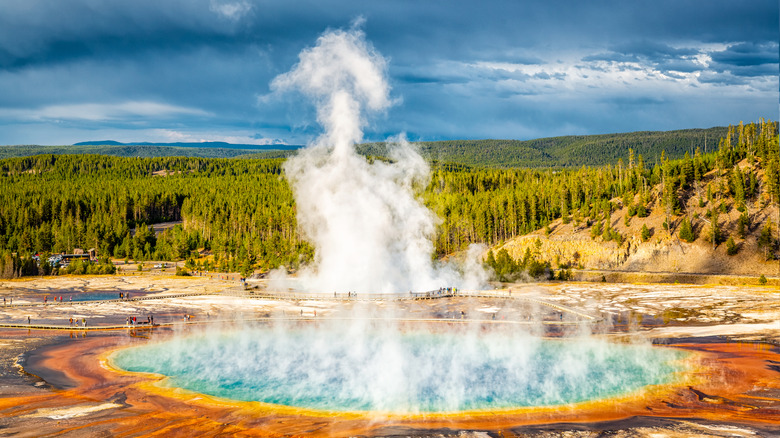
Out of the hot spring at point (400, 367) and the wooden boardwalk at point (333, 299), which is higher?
the wooden boardwalk at point (333, 299)

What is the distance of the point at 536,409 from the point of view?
2733 cm

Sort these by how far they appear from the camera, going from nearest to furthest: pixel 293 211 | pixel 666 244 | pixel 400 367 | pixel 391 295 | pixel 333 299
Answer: pixel 400 367
pixel 333 299
pixel 391 295
pixel 666 244
pixel 293 211

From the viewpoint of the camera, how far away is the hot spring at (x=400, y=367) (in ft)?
96.4

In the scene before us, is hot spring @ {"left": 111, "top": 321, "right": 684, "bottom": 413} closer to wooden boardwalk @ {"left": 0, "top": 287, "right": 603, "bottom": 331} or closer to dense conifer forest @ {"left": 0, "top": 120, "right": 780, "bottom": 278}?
wooden boardwalk @ {"left": 0, "top": 287, "right": 603, "bottom": 331}

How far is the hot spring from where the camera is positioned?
29.4 meters

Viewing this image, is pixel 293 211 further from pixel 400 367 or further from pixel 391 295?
pixel 400 367

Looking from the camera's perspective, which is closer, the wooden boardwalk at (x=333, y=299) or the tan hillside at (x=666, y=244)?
the wooden boardwalk at (x=333, y=299)

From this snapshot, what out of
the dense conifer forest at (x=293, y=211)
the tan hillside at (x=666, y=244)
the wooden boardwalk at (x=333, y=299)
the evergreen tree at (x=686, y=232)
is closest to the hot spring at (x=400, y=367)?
the wooden boardwalk at (x=333, y=299)

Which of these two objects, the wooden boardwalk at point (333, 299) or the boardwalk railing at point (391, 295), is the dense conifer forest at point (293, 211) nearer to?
the wooden boardwalk at point (333, 299)

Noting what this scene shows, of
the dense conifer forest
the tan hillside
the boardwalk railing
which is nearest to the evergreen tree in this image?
the tan hillside

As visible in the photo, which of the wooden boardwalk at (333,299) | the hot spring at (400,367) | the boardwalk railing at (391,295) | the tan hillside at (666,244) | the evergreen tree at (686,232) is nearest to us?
the hot spring at (400,367)

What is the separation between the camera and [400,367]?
35469mm

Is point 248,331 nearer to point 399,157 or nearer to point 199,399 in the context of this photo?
point 199,399

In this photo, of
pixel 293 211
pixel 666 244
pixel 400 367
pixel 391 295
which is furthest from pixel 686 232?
pixel 293 211
